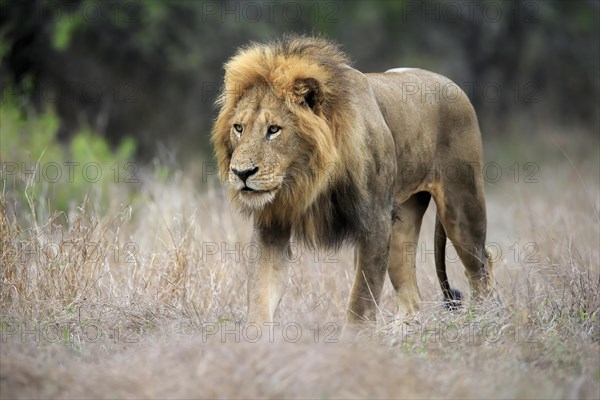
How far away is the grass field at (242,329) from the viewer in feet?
13.5

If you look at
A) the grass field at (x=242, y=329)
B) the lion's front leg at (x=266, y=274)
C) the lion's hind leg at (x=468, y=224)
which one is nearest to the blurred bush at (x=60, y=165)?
the grass field at (x=242, y=329)

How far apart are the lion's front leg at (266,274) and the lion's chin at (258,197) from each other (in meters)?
0.43

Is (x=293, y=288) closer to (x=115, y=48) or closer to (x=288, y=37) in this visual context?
(x=288, y=37)

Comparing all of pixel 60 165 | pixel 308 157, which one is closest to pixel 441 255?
pixel 308 157

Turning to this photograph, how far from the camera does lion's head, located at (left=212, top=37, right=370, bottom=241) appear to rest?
5031mm

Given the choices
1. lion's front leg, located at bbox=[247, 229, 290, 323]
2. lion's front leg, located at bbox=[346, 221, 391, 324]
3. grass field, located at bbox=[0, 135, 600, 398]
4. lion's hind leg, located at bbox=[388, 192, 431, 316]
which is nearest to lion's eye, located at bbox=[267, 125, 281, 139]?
lion's front leg, located at bbox=[247, 229, 290, 323]

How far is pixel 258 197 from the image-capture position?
16.5ft

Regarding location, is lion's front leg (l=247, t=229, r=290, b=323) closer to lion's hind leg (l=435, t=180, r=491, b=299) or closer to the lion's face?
the lion's face

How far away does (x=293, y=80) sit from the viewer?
5203mm

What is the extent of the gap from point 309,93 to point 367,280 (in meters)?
1.12

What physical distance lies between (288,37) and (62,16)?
1082 centimetres

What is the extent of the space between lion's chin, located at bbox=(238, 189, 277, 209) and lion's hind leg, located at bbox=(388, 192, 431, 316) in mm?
1769

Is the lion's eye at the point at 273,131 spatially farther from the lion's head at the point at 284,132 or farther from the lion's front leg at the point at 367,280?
the lion's front leg at the point at 367,280

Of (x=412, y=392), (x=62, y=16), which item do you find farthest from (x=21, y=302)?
(x=62, y=16)
